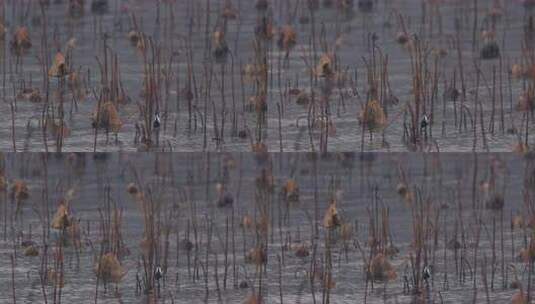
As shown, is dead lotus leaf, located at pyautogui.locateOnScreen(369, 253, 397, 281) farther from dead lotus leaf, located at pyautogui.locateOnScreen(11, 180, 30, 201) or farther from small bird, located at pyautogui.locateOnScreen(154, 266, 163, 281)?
dead lotus leaf, located at pyautogui.locateOnScreen(11, 180, 30, 201)

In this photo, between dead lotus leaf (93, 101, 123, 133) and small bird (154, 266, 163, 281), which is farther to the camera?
dead lotus leaf (93, 101, 123, 133)

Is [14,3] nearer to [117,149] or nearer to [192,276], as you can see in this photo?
[117,149]

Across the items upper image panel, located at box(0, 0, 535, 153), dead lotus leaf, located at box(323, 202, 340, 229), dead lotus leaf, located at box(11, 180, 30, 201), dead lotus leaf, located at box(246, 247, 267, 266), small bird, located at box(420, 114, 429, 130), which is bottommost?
dead lotus leaf, located at box(246, 247, 267, 266)

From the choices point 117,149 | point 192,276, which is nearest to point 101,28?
point 117,149

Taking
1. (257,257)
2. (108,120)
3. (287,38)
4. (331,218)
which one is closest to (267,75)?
(287,38)

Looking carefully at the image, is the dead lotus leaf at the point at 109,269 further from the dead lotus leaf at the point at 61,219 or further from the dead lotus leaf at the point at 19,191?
the dead lotus leaf at the point at 19,191

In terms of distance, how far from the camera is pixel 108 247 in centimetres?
672

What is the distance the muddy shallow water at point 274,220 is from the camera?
6.60 metres

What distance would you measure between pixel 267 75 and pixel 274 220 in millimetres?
683

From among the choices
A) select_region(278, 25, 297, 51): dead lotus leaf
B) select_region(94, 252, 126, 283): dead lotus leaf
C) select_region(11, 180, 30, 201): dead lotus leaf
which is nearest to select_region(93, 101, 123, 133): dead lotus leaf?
select_region(11, 180, 30, 201): dead lotus leaf

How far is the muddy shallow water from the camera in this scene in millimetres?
6598

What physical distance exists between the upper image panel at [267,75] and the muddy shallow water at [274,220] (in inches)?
4.7

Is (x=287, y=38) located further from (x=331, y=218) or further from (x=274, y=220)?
(x=331, y=218)

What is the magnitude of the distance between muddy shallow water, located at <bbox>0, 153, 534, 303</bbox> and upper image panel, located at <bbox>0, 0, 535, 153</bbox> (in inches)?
4.7
